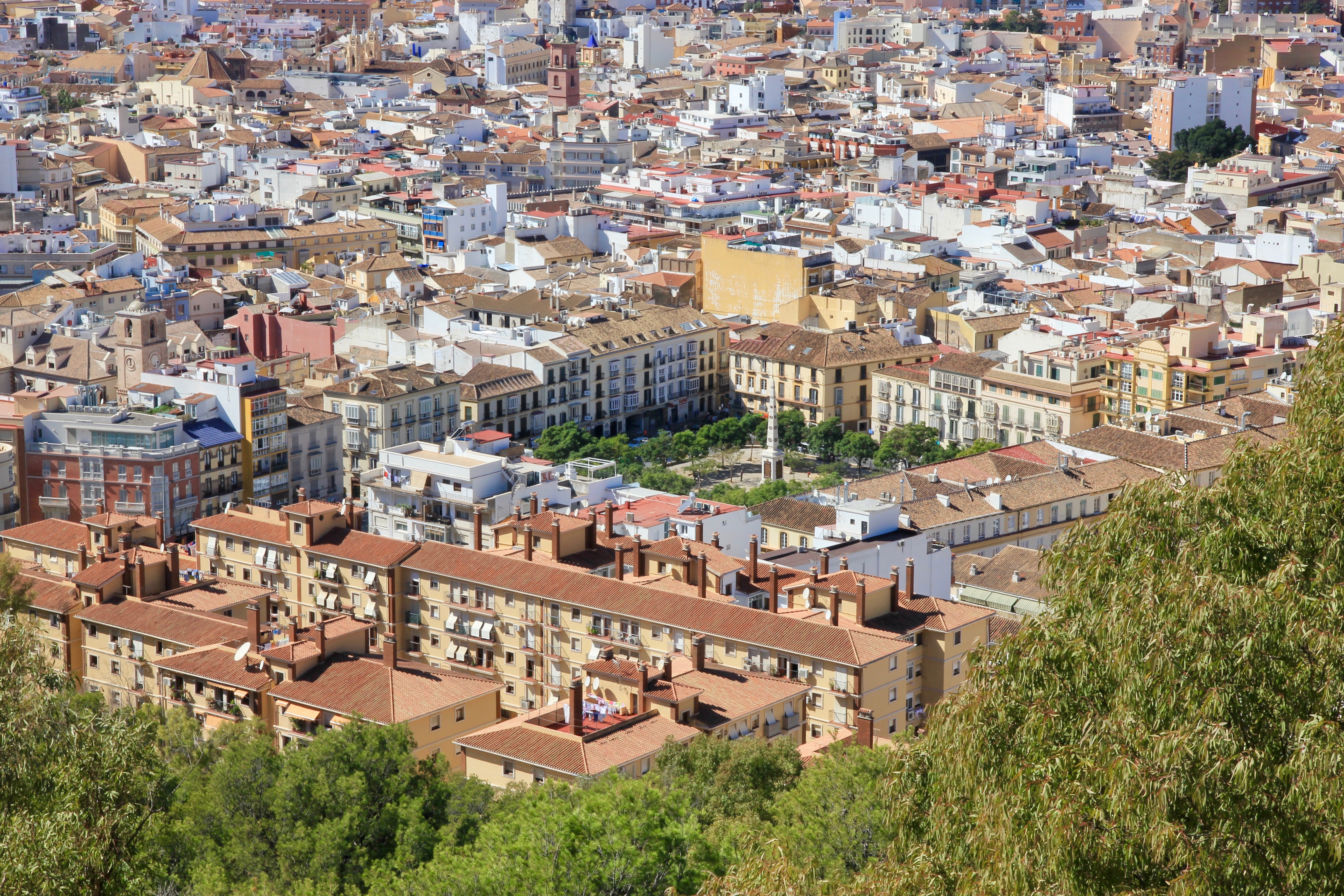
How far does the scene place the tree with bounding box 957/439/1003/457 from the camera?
53.1 m

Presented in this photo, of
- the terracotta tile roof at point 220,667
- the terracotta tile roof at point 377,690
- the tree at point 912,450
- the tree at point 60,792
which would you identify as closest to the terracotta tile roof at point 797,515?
the tree at point 912,450

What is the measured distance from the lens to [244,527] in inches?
1590

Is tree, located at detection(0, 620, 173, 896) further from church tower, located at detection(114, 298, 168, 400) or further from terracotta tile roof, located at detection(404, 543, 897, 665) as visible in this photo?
church tower, located at detection(114, 298, 168, 400)

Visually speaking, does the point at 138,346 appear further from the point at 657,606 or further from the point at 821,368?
the point at 657,606

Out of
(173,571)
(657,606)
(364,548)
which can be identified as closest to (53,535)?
(173,571)

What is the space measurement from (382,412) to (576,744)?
25.7m

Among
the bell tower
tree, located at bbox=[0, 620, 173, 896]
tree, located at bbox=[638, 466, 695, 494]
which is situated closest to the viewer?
tree, located at bbox=[0, 620, 173, 896]

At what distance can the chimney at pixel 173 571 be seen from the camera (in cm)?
3775

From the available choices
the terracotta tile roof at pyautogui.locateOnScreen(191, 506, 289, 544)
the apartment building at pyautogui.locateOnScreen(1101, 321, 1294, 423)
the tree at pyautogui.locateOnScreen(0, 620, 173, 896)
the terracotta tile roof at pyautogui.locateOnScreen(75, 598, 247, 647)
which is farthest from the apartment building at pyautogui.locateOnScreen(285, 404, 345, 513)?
the tree at pyautogui.locateOnScreen(0, 620, 173, 896)

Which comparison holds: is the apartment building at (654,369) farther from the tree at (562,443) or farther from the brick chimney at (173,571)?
the brick chimney at (173,571)

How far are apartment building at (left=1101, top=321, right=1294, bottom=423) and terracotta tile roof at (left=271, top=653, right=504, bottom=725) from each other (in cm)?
2881

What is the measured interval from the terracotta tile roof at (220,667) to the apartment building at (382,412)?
18797 mm

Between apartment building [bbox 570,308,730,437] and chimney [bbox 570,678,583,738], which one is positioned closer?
chimney [bbox 570,678,583,738]

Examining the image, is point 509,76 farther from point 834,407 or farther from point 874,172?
point 834,407
